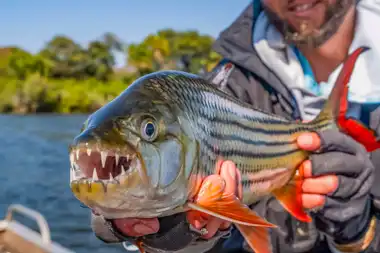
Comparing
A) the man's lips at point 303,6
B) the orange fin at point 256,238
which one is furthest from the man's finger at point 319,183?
the man's lips at point 303,6

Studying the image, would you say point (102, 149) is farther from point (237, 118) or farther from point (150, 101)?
point (237, 118)

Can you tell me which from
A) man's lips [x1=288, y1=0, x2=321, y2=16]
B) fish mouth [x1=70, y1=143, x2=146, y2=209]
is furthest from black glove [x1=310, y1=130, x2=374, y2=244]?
fish mouth [x1=70, y1=143, x2=146, y2=209]

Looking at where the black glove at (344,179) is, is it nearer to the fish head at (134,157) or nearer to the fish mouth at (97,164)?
the fish head at (134,157)

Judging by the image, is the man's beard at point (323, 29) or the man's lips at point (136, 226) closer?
the man's lips at point (136, 226)

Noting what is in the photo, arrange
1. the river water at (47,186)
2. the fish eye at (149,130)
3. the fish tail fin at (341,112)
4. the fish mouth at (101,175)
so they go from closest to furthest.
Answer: the fish mouth at (101,175), the fish eye at (149,130), the fish tail fin at (341,112), the river water at (47,186)

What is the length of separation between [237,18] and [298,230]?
4.03 ft

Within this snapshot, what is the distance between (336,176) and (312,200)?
0.44 ft

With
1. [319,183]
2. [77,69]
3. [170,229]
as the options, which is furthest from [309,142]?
[77,69]

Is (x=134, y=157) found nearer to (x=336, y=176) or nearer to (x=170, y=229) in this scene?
(x=170, y=229)

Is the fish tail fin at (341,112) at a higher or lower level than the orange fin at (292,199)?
higher

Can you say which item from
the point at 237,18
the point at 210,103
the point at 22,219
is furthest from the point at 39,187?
the point at 210,103

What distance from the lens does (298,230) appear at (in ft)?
8.11

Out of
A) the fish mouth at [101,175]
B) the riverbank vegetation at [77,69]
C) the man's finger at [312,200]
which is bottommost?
the riverbank vegetation at [77,69]

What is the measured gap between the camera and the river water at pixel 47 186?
11797 mm
